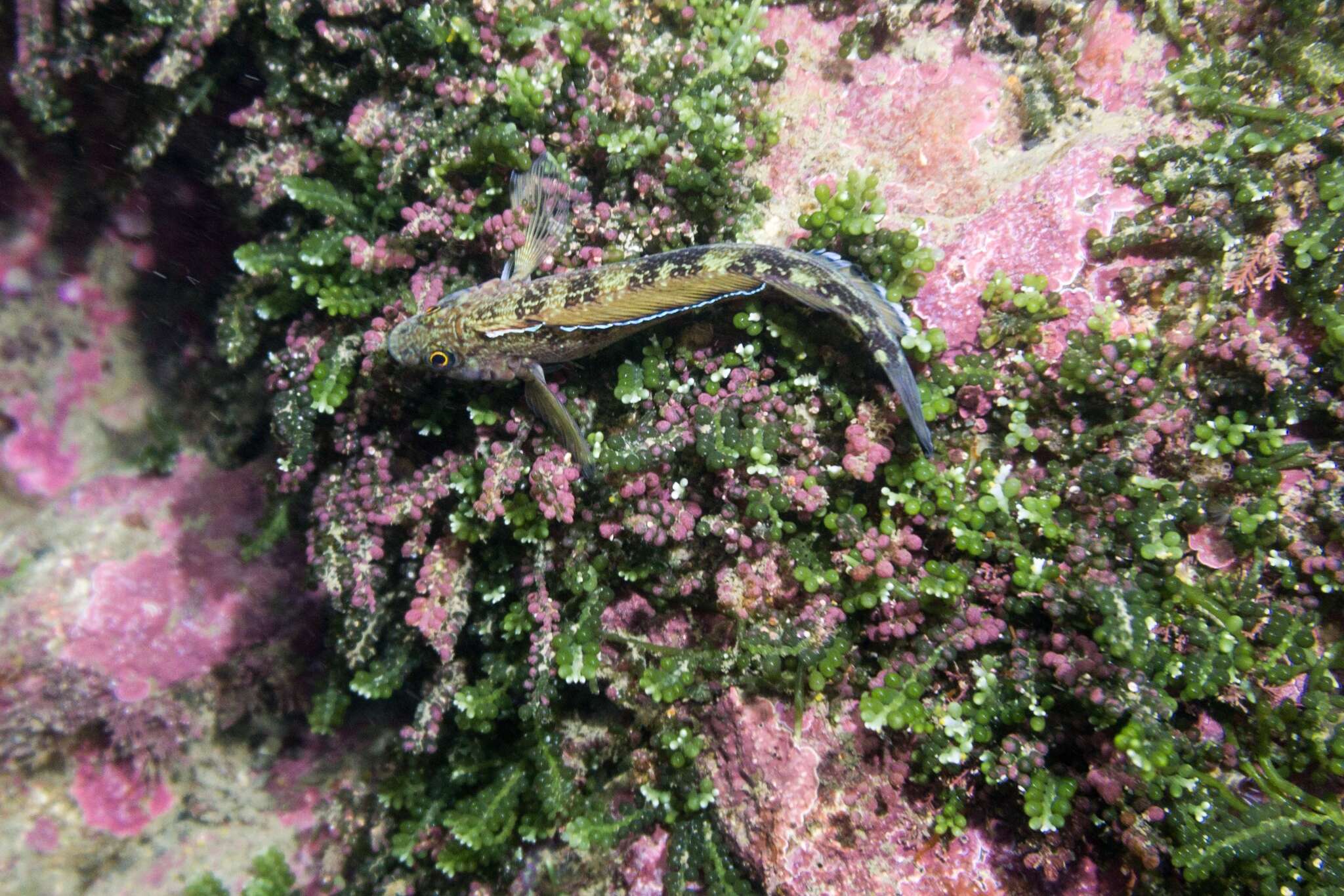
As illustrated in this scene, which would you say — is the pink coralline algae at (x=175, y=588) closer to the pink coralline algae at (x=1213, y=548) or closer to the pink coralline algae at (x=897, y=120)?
the pink coralline algae at (x=897, y=120)

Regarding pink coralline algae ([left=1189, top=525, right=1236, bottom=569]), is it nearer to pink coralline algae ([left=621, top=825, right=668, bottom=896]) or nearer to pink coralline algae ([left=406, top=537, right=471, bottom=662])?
pink coralline algae ([left=621, top=825, right=668, bottom=896])

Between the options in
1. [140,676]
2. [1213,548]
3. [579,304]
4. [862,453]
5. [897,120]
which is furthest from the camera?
[140,676]

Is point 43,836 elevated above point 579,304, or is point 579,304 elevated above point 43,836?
point 579,304

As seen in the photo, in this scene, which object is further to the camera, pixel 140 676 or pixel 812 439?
pixel 140 676

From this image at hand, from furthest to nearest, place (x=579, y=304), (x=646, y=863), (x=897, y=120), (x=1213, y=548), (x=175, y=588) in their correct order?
1. (x=175, y=588)
2. (x=897, y=120)
3. (x=646, y=863)
4. (x=579, y=304)
5. (x=1213, y=548)

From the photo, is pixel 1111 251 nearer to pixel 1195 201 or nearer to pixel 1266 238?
pixel 1195 201

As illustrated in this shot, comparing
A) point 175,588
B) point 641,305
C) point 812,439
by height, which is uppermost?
point 641,305

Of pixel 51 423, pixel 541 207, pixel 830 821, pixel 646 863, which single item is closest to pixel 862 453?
pixel 830 821

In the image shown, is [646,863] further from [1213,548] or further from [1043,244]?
[1043,244]
